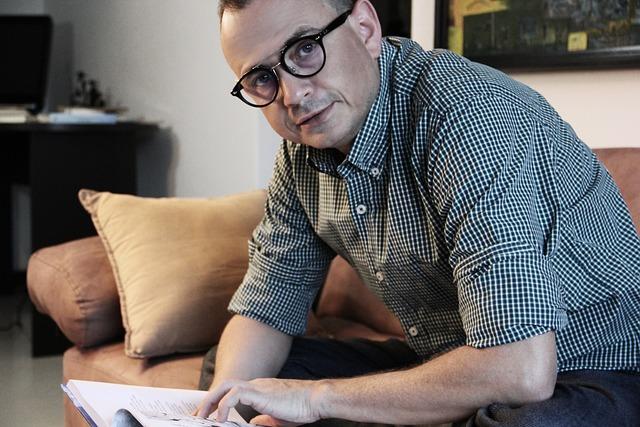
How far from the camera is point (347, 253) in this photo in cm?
153

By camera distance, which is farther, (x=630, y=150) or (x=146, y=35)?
(x=146, y=35)

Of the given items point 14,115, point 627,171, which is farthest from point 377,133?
point 14,115

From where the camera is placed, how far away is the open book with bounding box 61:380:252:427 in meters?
Answer: 1.12

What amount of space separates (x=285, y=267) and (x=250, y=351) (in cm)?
17

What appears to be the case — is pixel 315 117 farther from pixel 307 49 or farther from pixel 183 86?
pixel 183 86

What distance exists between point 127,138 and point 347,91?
2.50 m

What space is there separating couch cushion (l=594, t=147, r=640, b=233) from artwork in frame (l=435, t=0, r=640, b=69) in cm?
30

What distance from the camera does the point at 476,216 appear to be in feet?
3.71

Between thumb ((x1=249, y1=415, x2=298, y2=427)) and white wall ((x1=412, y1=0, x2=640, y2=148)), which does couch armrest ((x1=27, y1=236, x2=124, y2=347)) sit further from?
white wall ((x1=412, y1=0, x2=640, y2=148))

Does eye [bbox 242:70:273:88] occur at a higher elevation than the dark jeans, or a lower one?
higher

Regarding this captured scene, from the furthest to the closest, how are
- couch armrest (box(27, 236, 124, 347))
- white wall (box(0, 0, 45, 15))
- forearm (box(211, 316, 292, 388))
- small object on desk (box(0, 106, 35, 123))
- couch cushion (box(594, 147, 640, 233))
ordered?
white wall (box(0, 0, 45, 15)) → small object on desk (box(0, 106, 35, 123)) → couch armrest (box(27, 236, 124, 347)) → couch cushion (box(594, 147, 640, 233)) → forearm (box(211, 316, 292, 388))

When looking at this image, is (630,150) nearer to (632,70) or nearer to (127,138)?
(632,70)

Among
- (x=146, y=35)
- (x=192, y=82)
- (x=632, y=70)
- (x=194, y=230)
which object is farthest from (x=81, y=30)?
(x=632, y=70)

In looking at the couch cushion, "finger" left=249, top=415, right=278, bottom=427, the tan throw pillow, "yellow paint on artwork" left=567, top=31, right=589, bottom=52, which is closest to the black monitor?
the tan throw pillow
